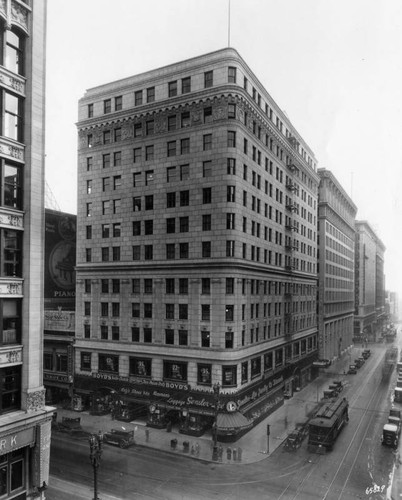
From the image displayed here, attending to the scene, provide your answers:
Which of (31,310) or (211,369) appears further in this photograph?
(211,369)

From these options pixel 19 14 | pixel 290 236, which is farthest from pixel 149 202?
pixel 19 14

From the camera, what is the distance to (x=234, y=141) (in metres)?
43.0

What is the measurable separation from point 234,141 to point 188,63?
33.3 ft

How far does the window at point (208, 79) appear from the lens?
44031mm

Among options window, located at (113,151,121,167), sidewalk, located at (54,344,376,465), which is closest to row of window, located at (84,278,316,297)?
window, located at (113,151,121,167)

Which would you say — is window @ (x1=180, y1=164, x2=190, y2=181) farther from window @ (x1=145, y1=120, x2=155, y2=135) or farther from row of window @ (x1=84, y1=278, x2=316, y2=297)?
row of window @ (x1=84, y1=278, x2=316, y2=297)

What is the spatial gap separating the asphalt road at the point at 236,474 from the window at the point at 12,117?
22.9m

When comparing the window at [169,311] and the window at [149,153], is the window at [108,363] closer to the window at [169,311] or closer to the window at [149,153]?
the window at [169,311]

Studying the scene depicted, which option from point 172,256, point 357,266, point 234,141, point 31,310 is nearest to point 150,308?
point 172,256

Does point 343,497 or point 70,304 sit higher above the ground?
point 70,304

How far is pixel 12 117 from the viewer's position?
76.1ft

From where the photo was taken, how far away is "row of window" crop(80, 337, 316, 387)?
41.9 metres

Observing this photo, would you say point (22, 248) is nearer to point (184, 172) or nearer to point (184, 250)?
point (184, 250)

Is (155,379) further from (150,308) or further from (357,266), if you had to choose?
(357,266)
